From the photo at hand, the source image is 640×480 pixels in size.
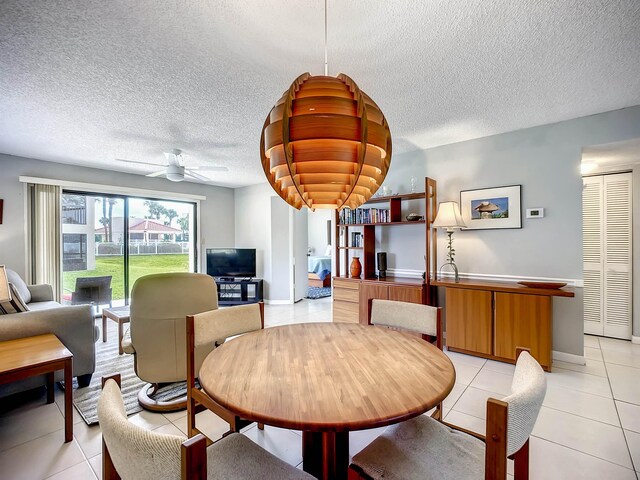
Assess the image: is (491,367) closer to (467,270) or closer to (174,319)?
(467,270)

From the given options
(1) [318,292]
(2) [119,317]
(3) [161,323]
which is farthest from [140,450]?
(1) [318,292]

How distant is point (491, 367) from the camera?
2977 millimetres

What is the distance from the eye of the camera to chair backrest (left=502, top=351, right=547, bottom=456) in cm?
83

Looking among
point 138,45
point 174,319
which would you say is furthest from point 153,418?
point 138,45

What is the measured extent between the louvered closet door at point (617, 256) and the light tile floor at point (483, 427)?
107 centimetres

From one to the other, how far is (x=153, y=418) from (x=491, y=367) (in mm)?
2974

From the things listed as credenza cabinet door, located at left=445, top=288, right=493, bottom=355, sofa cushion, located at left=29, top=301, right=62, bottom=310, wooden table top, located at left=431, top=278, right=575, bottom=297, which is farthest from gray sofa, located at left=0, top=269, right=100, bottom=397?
credenza cabinet door, located at left=445, top=288, right=493, bottom=355

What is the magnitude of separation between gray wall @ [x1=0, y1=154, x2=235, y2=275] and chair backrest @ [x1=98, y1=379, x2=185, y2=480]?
4914mm

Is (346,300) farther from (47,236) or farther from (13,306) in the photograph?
(47,236)

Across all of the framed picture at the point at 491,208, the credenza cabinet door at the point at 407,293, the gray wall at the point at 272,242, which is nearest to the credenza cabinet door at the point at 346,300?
the credenza cabinet door at the point at 407,293

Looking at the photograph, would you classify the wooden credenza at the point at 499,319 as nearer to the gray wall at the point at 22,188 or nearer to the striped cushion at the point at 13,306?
the striped cushion at the point at 13,306

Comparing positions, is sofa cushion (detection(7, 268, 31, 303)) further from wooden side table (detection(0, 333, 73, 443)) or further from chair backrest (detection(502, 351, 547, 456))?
chair backrest (detection(502, 351, 547, 456))

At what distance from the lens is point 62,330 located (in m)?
2.42

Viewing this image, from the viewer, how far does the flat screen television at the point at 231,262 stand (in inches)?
233
